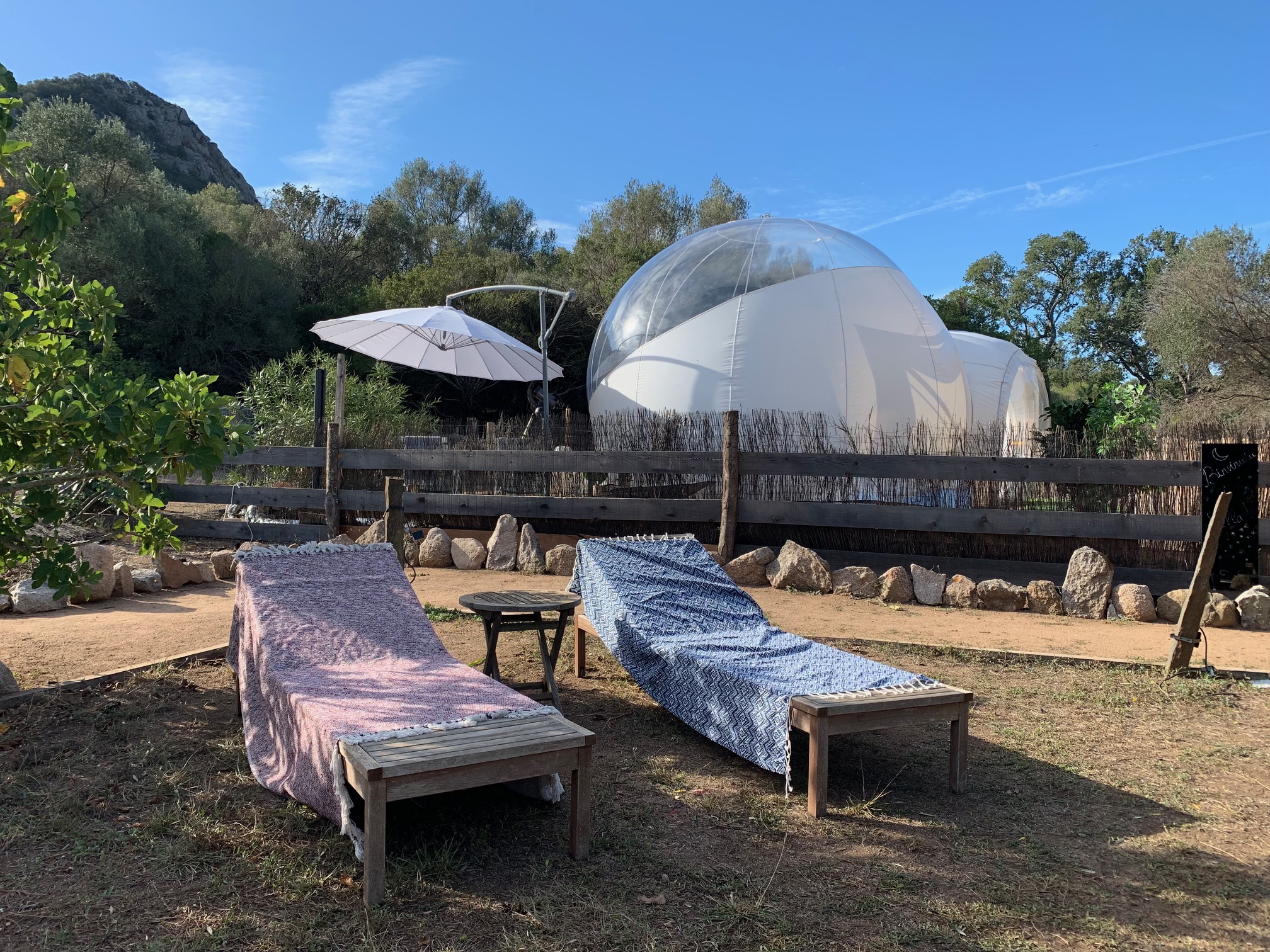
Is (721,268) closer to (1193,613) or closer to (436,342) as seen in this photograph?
(436,342)

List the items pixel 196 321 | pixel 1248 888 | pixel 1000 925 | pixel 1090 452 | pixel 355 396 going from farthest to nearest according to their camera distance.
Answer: pixel 196 321, pixel 355 396, pixel 1090 452, pixel 1248 888, pixel 1000 925

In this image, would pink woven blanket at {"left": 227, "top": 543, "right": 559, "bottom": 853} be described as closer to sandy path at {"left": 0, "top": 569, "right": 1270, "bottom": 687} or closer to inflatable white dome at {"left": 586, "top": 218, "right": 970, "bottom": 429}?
sandy path at {"left": 0, "top": 569, "right": 1270, "bottom": 687}

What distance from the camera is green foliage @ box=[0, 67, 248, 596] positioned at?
3.38m

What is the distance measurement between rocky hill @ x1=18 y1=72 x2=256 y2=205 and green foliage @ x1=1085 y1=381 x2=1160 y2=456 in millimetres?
39274

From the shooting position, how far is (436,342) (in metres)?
12.0

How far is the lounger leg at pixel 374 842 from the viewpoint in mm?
2703

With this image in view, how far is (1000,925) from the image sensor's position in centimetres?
268

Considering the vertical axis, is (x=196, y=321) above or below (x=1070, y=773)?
above

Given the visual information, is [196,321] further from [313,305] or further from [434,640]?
[434,640]

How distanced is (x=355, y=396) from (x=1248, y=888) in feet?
40.8

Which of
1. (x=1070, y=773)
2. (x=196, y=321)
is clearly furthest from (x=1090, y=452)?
(x=196, y=321)

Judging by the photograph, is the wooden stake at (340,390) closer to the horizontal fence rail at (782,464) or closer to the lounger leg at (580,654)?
the horizontal fence rail at (782,464)

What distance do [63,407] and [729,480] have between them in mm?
6156

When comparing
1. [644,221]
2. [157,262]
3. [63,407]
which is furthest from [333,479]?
[644,221]
